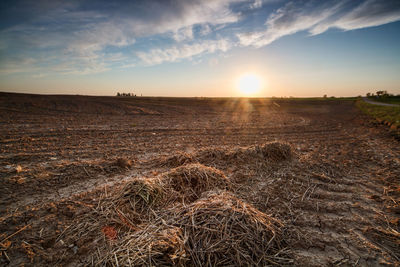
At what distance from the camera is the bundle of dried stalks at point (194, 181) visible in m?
3.49

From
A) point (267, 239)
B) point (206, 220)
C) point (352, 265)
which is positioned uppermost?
point (206, 220)

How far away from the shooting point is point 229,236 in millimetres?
2189

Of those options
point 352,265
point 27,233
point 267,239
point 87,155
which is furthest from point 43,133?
point 352,265

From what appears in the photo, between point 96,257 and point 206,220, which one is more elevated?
point 206,220

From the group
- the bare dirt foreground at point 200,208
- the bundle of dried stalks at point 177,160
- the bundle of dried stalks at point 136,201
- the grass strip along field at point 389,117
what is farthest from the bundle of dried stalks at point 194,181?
the grass strip along field at point 389,117

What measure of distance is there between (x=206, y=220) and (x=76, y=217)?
7.13 ft

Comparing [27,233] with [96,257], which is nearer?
[96,257]

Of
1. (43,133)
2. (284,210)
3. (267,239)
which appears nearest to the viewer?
(267,239)

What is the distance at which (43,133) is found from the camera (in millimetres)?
8211

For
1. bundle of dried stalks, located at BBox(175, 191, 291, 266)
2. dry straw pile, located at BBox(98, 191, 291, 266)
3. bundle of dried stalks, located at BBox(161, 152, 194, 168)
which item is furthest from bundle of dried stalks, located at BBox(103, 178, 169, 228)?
bundle of dried stalks, located at BBox(161, 152, 194, 168)

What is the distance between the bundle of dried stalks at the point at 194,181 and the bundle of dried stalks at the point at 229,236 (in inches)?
33.8

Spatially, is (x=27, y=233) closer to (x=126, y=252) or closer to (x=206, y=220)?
(x=126, y=252)

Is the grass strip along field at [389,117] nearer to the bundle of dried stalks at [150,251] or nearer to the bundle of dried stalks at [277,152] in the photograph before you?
the bundle of dried stalks at [277,152]

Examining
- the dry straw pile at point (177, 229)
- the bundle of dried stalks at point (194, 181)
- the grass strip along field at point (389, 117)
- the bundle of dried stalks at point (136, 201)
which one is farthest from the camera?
the grass strip along field at point (389, 117)
